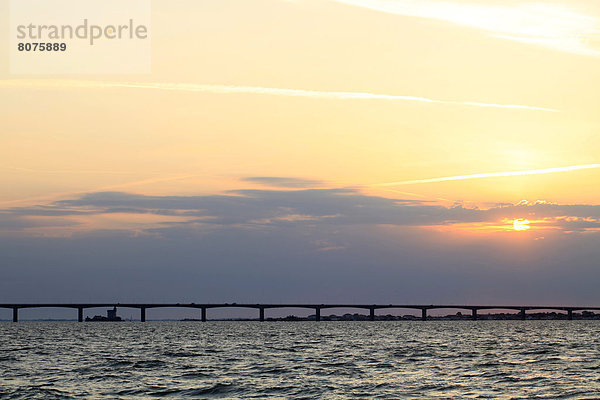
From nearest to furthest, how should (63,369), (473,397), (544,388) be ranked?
(473,397)
(544,388)
(63,369)

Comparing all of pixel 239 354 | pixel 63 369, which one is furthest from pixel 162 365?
pixel 239 354

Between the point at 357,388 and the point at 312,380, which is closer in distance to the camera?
the point at 357,388

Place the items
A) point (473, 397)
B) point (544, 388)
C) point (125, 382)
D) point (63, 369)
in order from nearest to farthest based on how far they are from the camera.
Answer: point (473, 397) < point (544, 388) < point (125, 382) < point (63, 369)

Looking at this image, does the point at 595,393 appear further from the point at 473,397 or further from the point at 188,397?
the point at 188,397

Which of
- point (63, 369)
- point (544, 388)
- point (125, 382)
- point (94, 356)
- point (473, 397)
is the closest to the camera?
point (473, 397)

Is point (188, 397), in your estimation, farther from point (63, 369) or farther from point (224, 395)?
point (63, 369)

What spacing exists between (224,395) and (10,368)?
23646 mm

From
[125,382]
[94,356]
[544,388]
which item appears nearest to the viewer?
[544,388]

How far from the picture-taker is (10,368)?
2238 inches

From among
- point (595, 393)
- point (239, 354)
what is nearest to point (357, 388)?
point (595, 393)

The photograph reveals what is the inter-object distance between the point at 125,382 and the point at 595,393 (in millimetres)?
26508

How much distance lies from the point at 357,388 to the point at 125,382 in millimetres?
14119

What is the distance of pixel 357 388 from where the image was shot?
43.2m

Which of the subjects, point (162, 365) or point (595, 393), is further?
point (162, 365)
